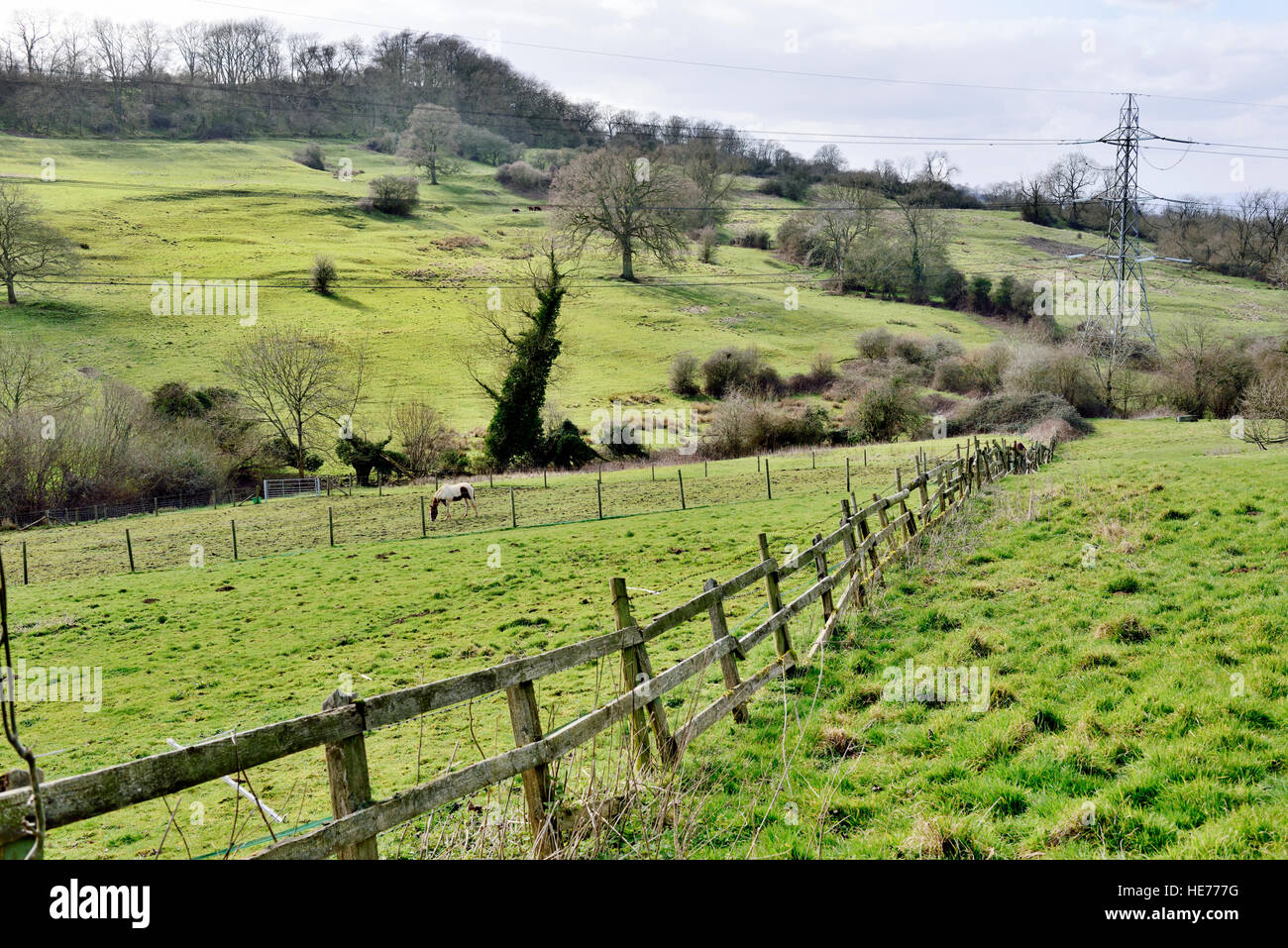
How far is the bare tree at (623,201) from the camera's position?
269 feet

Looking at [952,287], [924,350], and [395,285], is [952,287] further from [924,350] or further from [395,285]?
[395,285]

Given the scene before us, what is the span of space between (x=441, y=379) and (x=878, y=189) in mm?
78335

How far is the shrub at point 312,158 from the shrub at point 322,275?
59.3 meters

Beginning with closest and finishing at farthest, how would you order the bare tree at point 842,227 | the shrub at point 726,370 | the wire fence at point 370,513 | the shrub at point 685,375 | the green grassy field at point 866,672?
the green grassy field at point 866,672 < the wire fence at point 370,513 < the shrub at point 685,375 < the shrub at point 726,370 < the bare tree at point 842,227

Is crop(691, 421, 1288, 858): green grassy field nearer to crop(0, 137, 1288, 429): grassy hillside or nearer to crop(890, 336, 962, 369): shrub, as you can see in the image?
crop(0, 137, 1288, 429): grassy hillside

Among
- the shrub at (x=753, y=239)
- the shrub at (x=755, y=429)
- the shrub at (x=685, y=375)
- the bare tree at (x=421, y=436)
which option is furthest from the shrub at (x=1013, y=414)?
the shrub at (x=753, y=239)

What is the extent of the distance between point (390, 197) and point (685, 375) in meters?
57.5

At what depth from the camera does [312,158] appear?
12300 cm

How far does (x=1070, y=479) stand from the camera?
21.4 metres

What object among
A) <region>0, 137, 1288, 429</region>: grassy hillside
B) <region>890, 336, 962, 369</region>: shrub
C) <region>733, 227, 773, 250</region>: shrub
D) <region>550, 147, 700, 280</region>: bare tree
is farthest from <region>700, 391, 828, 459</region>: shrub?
<region>733, 227, 773, 250</region>: shrub

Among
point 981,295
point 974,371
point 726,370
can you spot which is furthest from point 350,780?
point 981,295

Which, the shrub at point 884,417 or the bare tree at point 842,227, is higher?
the bare tree at point 842,227

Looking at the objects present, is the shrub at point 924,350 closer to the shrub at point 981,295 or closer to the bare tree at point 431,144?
the shrub at point 981,295
